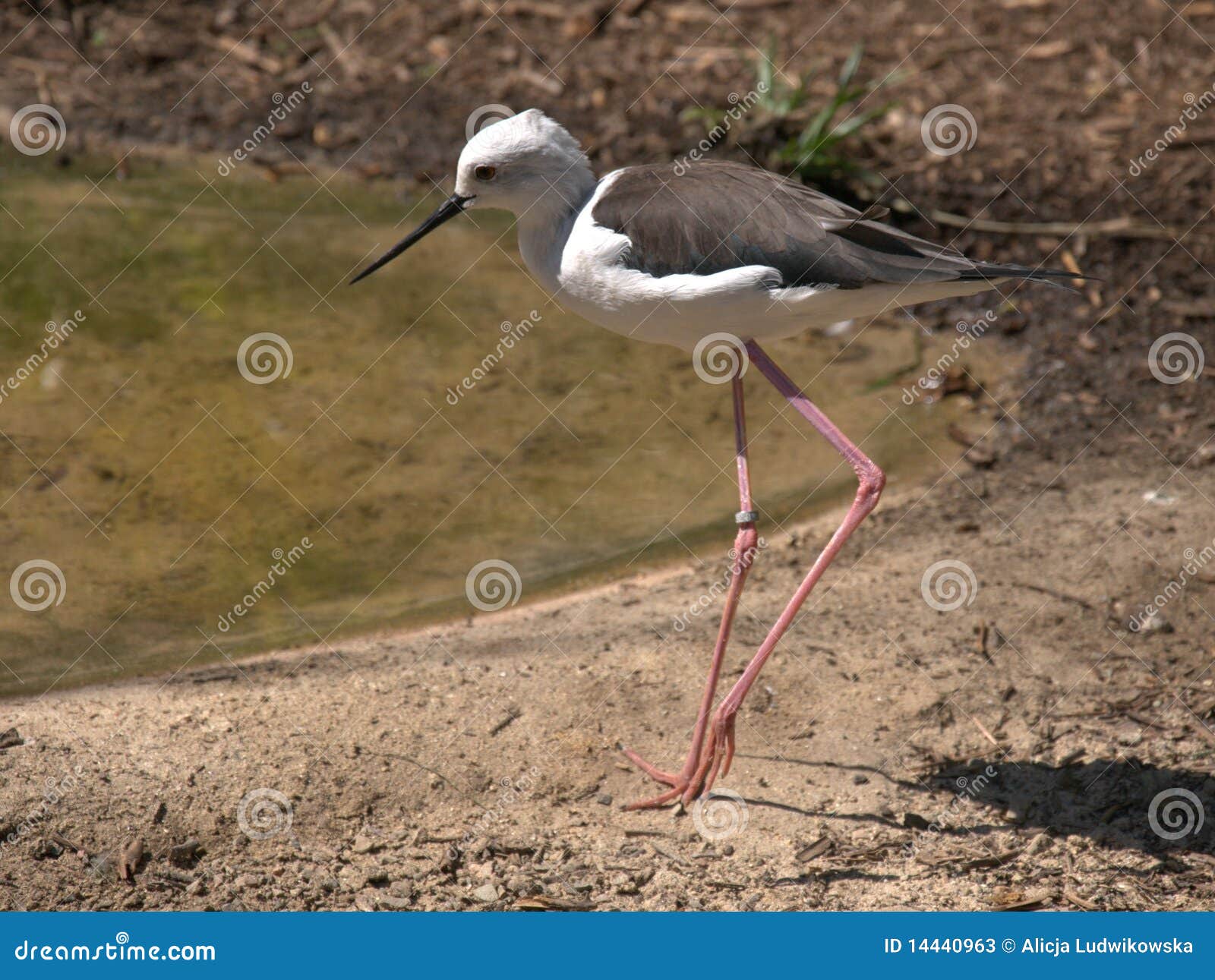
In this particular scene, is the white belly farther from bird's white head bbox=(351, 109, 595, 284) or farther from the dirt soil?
A: the dirt soil

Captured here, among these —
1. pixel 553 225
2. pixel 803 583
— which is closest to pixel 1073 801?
pixel 803 583

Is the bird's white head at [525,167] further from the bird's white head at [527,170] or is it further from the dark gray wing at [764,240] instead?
the dark gray wing at [764,240]

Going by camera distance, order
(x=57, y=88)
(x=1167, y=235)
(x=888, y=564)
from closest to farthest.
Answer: (x=888, y=564)
(x=1167, y=235)
(x=57, y=88)

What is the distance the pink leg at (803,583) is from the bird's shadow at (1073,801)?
0.78ft

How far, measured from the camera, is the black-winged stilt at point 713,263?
15.8ft

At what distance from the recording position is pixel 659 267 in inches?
191

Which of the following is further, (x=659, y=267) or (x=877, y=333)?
(x=877, y=333)

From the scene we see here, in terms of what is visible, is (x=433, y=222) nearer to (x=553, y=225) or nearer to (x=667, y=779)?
(x=553, y=225)

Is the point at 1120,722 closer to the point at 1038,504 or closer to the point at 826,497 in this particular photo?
the point at 1038,504

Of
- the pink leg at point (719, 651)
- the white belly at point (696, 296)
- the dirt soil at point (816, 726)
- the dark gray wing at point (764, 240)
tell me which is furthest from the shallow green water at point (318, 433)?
the dark gray wing at point (764, 240)

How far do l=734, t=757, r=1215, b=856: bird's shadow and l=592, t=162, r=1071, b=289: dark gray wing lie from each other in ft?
6.01

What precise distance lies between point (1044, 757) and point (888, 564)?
4.26 ft

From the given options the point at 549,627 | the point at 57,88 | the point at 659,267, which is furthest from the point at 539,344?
the point at 57,88

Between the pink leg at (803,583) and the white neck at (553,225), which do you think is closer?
the pink leg at (803,583)
